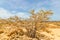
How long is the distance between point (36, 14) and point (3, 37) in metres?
2.37

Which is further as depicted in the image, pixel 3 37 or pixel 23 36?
pixel 3 37

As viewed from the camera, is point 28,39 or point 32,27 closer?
point 28,39

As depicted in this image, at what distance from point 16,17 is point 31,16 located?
849mm

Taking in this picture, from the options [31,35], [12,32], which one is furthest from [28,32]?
[12,32]

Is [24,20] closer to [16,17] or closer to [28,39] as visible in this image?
[16,17]

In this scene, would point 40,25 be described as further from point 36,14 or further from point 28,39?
point 28,39

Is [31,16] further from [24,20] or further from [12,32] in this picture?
[12,32]

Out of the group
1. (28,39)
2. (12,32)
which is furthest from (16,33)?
(28,39)

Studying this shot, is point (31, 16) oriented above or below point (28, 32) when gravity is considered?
above

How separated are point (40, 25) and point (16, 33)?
1.47m

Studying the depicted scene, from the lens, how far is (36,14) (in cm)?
1173

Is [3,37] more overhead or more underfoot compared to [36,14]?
more underfoot

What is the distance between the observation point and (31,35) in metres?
11.7

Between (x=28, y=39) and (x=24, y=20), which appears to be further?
(x=24, y=20)
